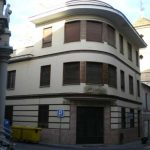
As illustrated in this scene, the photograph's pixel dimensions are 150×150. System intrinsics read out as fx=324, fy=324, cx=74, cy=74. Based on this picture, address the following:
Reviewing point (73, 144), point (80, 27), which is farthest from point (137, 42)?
point (73, 144)

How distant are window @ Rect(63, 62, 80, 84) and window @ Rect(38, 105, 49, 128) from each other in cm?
285

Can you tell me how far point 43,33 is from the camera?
29.0 metres

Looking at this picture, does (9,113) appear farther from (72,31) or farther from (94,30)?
(94,30)

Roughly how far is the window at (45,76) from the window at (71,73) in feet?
6.08

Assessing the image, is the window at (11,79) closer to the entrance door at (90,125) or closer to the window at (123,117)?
the entrance door at (90,125)

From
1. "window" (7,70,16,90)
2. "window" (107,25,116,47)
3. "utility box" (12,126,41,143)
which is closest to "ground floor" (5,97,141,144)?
"utility box" (12,126,41,143)

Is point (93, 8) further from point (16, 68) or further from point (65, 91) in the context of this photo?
point (16, 68)

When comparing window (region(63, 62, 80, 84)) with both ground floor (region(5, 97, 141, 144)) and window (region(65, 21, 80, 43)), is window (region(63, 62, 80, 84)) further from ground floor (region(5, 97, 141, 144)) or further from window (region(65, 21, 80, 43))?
window (region(65, 21, 80, 43))

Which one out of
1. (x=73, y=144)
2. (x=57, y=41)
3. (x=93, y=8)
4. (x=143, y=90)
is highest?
(x=93, y=8)

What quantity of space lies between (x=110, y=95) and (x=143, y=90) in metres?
13.5

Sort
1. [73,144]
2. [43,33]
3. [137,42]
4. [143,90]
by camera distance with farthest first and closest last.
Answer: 1. [143,90]
2. [137,42]
3. [43,33]
4. [73,144]

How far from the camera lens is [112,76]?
27.6m

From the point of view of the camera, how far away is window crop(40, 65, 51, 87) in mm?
27595

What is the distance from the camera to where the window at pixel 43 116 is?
87.5 ft
